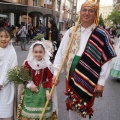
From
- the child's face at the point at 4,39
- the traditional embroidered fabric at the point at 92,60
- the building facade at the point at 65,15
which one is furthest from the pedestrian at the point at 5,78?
the building facade at the point at 65,15

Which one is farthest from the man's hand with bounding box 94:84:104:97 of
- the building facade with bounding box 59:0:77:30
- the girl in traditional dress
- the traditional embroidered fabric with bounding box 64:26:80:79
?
the building facade with bounding box 59:0:77:30

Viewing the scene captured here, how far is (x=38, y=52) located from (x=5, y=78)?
22.2 inches

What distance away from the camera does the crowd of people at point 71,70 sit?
2.75 meters

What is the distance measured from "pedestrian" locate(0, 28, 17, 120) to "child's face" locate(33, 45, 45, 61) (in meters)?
0.31

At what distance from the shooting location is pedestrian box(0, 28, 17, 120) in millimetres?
3217

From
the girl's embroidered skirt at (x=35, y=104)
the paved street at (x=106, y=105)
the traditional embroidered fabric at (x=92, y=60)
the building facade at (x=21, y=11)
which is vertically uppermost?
the building facade at (x=21, y=11)

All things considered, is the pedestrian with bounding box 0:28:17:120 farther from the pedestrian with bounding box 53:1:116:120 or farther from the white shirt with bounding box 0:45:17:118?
the pedestrian with bounding box 53:1:116:120

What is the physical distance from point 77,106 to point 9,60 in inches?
44.0

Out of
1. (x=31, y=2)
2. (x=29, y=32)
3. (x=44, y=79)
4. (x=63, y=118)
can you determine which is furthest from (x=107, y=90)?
(x=31, y=2)

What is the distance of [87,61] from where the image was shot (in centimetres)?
277

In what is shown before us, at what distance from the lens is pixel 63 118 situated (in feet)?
13.3

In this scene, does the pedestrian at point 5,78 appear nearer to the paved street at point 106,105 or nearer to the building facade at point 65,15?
the paved street at point 106,105

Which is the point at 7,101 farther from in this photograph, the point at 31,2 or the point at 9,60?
the point at 31,2

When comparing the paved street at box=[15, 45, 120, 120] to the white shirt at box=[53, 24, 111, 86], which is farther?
the paved street at box=[15, 45, 120, 120]
